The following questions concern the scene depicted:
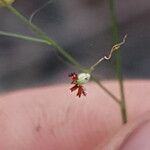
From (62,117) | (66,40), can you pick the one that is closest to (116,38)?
(62,117)

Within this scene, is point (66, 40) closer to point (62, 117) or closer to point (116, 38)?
point (62, 117)

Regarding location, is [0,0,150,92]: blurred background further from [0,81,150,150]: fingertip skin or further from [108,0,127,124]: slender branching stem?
[108,0,127,124]: slender branching stem

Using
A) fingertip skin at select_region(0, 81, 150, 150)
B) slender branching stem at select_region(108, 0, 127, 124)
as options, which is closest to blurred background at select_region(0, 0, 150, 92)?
fingertip skin at select_region(0, 81, 150, 150)

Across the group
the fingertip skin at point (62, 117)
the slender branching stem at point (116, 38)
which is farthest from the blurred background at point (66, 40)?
the slender branching stem at point (116, 38)

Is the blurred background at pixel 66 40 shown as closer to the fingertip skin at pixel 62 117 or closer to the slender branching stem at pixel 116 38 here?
the fingertip skin at pixel 62 117

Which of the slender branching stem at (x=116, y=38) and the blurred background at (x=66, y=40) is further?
the blurred background at (x=66, y=40)

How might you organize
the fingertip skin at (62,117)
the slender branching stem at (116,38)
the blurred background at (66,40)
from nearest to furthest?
the slender branching stem at (116,38) → the fingertip skin at (62,117) → the blurred background at (66,40)

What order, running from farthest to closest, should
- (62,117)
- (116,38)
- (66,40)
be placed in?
(66,40)
(62,117)
(116,38)

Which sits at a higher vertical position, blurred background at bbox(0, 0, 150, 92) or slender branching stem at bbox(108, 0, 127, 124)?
blurred background at bbox(0, 0, 150, 92)

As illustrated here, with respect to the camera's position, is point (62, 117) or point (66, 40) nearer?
point (62, 117)
